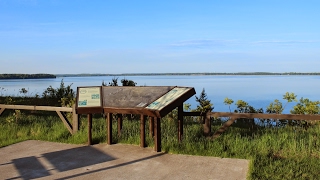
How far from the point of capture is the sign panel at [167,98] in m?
6.27

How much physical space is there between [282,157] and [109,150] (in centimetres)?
317

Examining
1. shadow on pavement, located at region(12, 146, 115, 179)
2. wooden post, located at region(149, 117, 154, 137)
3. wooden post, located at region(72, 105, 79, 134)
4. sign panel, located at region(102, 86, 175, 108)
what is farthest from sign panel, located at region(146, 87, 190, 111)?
wooden post, located at region(72, 105, 79, 134)

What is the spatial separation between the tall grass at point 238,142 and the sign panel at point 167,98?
0.78 m

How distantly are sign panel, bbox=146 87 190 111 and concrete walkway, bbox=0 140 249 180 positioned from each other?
33.3 inches

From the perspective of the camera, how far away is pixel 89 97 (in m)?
7.38

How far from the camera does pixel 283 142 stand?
6367mm

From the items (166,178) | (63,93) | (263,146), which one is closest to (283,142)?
(263,146)

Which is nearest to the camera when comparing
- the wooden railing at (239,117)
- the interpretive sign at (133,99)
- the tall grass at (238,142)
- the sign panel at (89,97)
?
the tall grass at (238,142)

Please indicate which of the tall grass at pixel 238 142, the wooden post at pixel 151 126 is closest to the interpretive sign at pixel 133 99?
the wooden post at pixel 151 126

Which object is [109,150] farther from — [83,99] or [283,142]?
[283,142]

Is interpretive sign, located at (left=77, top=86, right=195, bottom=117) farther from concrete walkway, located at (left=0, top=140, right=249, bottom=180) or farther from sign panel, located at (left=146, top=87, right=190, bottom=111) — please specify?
concrete walkway, located at (left=0, top=140, right=249, bottom=180)

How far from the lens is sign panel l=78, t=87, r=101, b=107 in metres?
7.20

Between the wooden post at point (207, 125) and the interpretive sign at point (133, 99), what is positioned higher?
the interpretive sign at point (133, 99)

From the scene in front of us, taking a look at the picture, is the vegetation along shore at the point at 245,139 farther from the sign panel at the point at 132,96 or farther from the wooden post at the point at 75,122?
the sign panel at the point at 132,96
